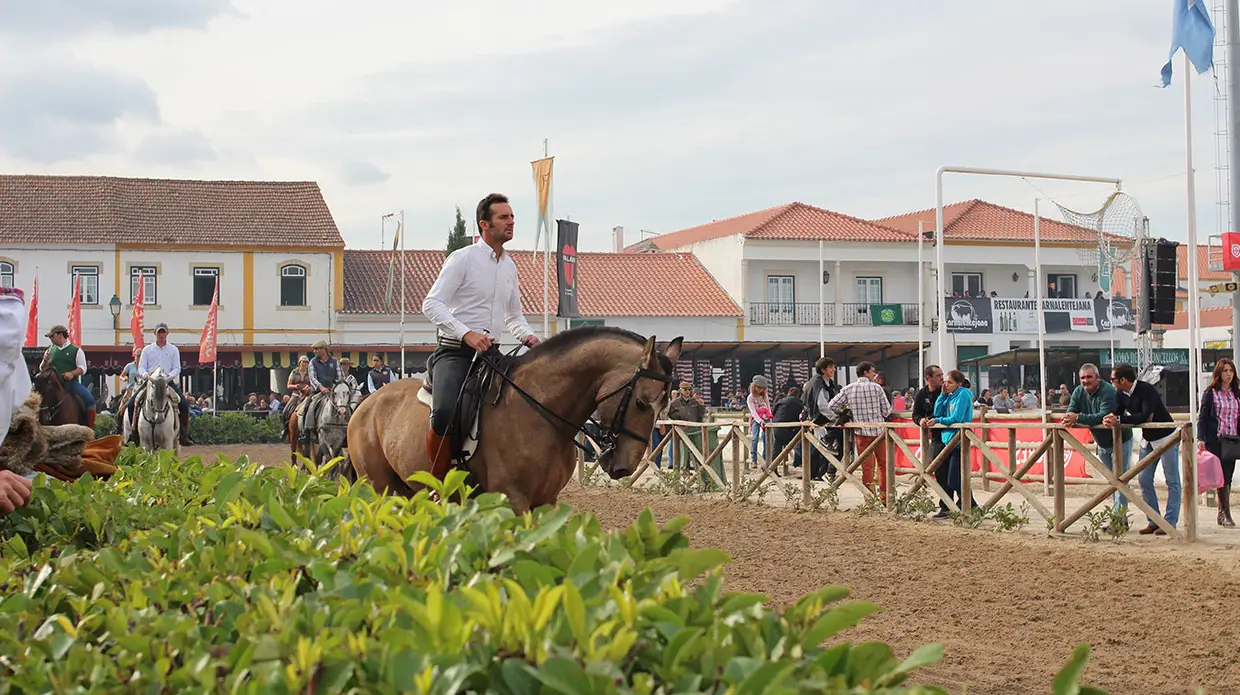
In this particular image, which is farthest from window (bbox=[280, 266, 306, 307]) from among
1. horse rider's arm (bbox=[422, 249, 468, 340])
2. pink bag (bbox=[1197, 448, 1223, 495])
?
horse rider's arm (bbox=[422, 249, 468, 340])

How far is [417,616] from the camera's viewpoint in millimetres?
2377

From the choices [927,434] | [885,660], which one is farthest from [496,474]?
[927,434]

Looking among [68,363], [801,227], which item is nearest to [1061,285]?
[801,227]

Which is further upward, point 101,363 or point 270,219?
point 270,219

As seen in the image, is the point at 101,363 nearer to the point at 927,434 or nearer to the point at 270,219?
the point at 270,219

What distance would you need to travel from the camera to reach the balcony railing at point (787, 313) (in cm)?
5906

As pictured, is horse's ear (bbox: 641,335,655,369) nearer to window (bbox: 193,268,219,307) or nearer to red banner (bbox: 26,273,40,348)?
red banner (bbox: 26,273,40,348)

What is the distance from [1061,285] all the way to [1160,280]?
4600 centimetres

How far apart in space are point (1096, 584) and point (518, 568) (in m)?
8.93

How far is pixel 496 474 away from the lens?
7520 mm

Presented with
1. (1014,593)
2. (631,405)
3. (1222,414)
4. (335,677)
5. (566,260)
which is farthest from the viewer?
(566,260)

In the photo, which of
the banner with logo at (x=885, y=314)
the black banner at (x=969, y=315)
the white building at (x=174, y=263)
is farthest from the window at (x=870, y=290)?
the white building at (x=174, y=263)

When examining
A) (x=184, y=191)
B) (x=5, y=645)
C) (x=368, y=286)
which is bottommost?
(x=5, y=645)

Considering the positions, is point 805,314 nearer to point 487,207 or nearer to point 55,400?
point 55,400
